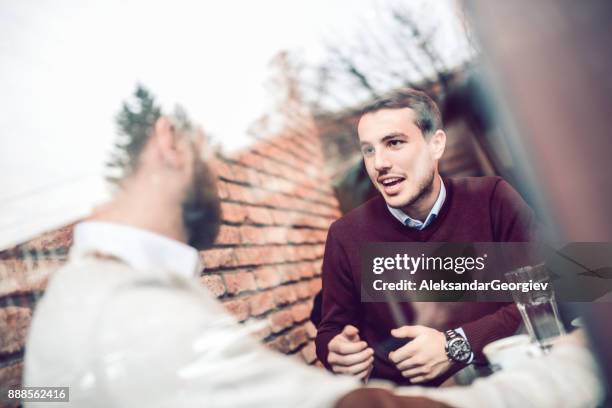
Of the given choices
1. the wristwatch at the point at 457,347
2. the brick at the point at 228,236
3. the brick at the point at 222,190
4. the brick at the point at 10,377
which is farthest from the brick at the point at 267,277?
the brick at the point at 10,377

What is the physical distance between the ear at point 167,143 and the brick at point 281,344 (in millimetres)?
517

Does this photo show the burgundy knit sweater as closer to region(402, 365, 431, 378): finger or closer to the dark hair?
region(402, 365, 431, 378): finger

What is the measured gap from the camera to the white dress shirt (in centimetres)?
73

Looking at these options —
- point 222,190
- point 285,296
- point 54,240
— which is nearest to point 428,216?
point 285,296

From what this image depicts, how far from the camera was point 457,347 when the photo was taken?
37.7 inches

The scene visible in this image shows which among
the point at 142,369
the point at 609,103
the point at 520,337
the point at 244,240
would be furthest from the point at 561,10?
the point at 142,369

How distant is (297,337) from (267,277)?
0.58ft

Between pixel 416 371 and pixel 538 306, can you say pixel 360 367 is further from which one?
pixel 538 306

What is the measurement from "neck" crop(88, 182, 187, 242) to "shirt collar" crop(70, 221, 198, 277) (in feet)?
0.06

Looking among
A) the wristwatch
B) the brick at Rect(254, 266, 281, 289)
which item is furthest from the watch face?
the brick at Rect(254, 266, 281, 289)

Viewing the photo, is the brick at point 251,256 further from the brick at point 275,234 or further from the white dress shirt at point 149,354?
the white dress shirt at point 149,354

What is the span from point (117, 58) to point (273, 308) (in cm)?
79

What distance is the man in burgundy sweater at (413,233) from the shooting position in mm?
955

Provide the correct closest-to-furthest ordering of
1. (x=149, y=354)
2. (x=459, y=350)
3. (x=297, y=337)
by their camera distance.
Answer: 1. (x=149, y=354)
2. (x=459, y=350)
3. (x=297, y=337)
